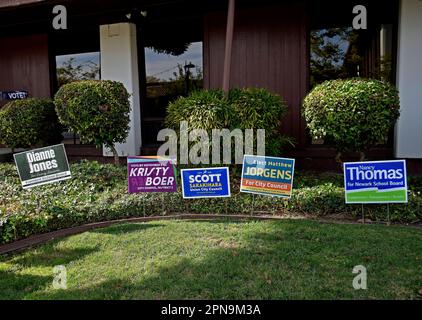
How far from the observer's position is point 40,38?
368 inches

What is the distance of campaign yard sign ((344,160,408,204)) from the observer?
15.6 ft

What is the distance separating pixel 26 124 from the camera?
7.61m

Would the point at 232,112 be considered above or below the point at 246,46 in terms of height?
below

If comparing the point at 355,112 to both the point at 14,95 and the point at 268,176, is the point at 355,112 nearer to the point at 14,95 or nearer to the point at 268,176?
the point at 268,176

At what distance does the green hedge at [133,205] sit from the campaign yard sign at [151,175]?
0.21 meters

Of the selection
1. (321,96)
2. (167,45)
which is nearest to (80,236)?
(321,96)

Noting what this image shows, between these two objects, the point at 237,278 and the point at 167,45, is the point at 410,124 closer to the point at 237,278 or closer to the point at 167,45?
the point at 237,278

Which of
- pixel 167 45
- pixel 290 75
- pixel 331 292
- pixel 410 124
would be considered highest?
pixel 167 45

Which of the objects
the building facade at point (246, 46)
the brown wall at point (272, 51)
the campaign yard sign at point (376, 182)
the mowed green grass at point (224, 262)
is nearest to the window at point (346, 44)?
the building facade at point (246, 46)

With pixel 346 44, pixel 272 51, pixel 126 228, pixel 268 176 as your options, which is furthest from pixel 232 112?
pixel 346 44

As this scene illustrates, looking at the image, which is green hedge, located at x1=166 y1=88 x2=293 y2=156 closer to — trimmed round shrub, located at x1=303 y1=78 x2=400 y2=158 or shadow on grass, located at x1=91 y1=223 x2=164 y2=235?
trimmed round shrub, located at x1=303 y1=78 x2=400 y2=158

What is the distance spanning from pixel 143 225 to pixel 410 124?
495 cm

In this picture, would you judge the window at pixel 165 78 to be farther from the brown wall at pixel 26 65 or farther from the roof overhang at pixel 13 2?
the roof overhang at pixel 13 2

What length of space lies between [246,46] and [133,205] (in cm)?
417
